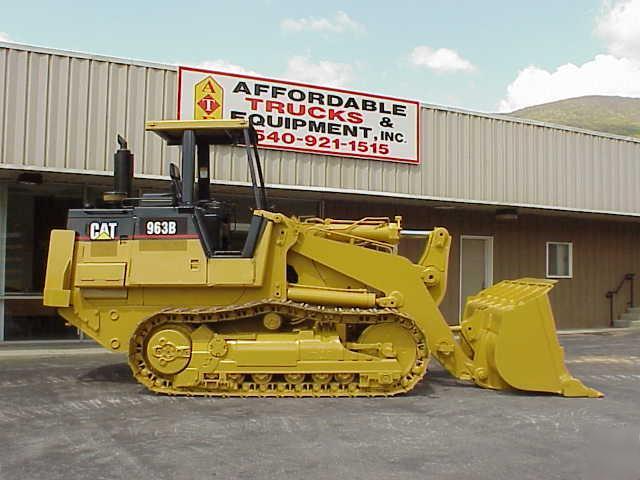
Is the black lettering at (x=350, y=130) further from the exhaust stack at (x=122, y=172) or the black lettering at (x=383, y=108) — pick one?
the exhaust stack at (x=122, y=172)

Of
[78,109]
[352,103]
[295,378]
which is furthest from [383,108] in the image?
[295,378]

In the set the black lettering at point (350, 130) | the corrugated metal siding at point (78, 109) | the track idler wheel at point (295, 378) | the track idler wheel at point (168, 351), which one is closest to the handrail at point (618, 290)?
the black lettering at point (350, 130)

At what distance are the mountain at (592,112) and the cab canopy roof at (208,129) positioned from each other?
511 feet

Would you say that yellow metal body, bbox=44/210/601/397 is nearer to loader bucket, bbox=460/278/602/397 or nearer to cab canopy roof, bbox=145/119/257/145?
loader bucket, bbox=460/278/602/397

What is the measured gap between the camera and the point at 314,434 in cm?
567

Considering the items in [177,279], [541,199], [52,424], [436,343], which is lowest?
[52,424]

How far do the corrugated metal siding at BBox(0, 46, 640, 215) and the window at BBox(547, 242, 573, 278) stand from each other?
1615mm

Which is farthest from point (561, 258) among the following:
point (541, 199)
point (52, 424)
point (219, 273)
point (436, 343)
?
point (52, 424)

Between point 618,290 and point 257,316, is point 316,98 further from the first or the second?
point 618,290

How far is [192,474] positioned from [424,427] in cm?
232

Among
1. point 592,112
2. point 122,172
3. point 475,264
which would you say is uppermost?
point 592,112

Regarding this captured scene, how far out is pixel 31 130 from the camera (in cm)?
1031

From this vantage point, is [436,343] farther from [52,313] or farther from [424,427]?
[52,313]

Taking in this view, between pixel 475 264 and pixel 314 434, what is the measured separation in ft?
35.3
